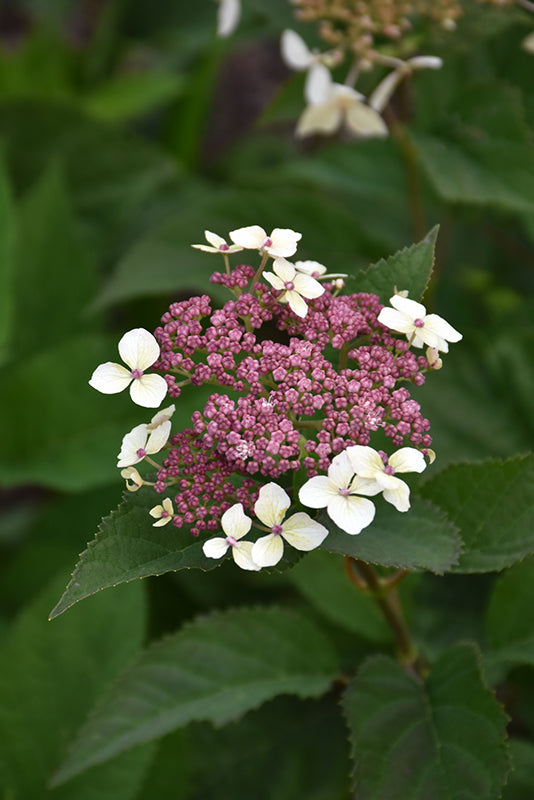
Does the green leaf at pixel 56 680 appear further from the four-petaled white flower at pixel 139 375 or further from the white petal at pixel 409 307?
the white petal at pixel 409 307

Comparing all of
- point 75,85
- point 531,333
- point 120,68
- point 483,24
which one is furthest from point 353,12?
point 120,68

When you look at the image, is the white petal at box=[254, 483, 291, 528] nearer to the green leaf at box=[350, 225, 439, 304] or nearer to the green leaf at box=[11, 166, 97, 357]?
the green leaf at box=[350, 225, 439, 304]

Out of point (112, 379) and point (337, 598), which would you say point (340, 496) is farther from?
point (337, 598)

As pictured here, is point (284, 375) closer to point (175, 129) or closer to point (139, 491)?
point (139, 491)

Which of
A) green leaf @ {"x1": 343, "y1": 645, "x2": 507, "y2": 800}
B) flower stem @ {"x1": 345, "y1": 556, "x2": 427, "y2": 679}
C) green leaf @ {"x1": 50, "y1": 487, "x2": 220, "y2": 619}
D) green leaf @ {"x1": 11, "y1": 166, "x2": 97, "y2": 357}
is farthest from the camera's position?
green leaf @ {"x1": 11, "y1": 166, "x2": 97, "y2": 357}

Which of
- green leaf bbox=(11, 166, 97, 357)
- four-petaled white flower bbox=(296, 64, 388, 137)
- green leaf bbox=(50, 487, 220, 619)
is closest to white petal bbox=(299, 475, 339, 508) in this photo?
green leaf bbox=(50, 487, 220, 619)

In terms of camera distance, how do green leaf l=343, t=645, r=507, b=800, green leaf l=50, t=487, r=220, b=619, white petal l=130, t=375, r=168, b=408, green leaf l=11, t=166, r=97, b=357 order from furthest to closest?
green leaf l=11, t=166, r=97, b=357 < green leaf l=343, t=645, r=507, b=800 < white petal l=130, t=375, r=168, b=408 < green leaf l=50, t=487, r=220, b=619
